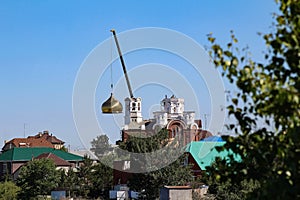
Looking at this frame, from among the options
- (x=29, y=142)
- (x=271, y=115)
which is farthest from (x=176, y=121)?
(x=271, y=115)

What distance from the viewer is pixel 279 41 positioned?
156 inches

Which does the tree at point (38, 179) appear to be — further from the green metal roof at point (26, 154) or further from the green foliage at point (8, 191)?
the green metal roof at point (26, 154)

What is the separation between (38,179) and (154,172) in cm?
1006

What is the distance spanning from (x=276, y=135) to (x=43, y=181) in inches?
1534

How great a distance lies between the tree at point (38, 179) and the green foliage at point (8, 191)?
569mm

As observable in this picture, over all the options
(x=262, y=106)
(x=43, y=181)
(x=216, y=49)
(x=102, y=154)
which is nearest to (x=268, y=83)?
(x=262, y=106)

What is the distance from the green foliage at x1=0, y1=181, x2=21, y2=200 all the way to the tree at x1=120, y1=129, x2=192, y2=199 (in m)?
8.02

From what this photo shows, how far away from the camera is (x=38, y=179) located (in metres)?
41.9

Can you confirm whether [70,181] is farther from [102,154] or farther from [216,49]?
[216,49]

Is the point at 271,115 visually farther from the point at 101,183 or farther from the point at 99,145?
the point at 99,145

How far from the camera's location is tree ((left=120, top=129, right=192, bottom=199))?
35438 millimetres

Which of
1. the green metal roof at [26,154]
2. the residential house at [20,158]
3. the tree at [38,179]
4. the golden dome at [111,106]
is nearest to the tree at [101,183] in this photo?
the tree at [38,179]

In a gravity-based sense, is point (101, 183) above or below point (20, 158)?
below

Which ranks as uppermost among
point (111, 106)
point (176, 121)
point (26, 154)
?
point (176, 121)
